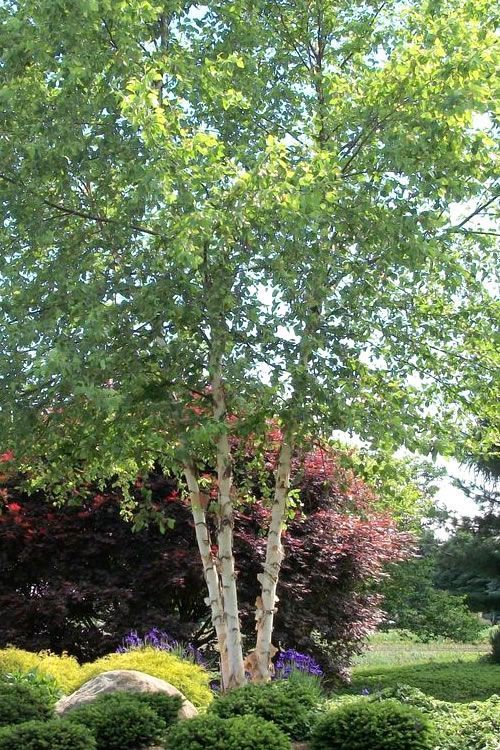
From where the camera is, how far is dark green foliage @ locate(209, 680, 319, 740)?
5.57m

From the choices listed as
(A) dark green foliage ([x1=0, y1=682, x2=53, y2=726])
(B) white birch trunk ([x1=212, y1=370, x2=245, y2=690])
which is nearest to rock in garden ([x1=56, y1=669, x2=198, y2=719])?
(A) dark green foliage ([x1=0, y1=682, x2=53, y2=726])

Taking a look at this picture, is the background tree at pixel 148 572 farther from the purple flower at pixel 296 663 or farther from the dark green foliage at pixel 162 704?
the dark green foliage at pixel 162 704

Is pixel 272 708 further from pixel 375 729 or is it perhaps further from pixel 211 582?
pixel 211 582

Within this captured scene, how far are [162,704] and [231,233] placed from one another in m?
3.12

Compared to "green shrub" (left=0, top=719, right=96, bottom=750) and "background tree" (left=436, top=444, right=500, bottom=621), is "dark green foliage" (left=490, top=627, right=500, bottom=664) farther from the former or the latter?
"green shrub" (left=0, top=719, right=96, bottom=750)

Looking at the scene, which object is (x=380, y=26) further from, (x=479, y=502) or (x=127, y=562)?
(x=479, y=502)

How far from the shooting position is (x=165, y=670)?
7559mm

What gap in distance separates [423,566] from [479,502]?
291cm

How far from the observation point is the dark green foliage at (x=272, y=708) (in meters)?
5.57

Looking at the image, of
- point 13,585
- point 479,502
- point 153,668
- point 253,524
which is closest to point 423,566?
point 479,502

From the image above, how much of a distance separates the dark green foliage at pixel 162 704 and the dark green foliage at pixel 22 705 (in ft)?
2.10

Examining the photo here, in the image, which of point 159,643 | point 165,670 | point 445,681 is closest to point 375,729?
point 165,670

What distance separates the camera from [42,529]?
33.5 feet

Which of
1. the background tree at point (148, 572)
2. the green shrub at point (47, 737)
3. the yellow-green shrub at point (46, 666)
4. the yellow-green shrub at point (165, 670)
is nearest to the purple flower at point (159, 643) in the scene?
the background tree at point (148, 572)
